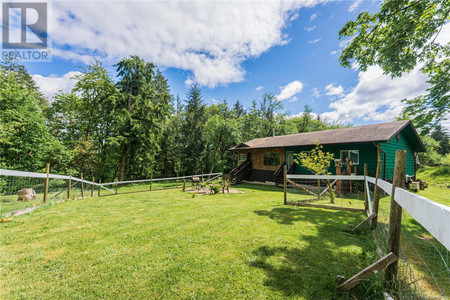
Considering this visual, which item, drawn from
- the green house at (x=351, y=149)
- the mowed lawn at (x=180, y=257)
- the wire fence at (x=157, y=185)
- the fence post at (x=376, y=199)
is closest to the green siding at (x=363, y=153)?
the green house at (x=351, y=149)

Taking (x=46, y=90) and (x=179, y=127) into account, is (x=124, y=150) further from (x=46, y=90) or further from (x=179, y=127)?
(x=46, y=90)

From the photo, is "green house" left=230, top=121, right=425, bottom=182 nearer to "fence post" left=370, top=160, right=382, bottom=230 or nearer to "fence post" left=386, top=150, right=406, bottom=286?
"fence post" left=370, top=160, right=382, bottom=230

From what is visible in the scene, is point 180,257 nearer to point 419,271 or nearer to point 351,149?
point 419,271

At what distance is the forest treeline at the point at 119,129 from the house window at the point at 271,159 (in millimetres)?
7014

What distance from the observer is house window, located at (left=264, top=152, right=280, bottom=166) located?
15.9 metres

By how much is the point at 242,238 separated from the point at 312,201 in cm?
502

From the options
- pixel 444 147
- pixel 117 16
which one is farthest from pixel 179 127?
pixel 444 147

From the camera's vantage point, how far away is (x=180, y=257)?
3174mm

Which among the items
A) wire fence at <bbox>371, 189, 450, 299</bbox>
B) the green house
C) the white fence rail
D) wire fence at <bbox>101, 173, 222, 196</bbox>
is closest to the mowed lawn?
wire fence at <bbox>371, 189, 450, 299</bbox>

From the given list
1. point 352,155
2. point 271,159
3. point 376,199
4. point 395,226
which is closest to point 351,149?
point 352,155

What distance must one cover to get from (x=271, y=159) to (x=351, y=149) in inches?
250

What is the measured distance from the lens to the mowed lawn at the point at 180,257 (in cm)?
236

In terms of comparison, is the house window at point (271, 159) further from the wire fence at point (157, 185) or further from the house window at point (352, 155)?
the house window at point (352, 155)

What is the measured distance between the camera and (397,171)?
1.98m
